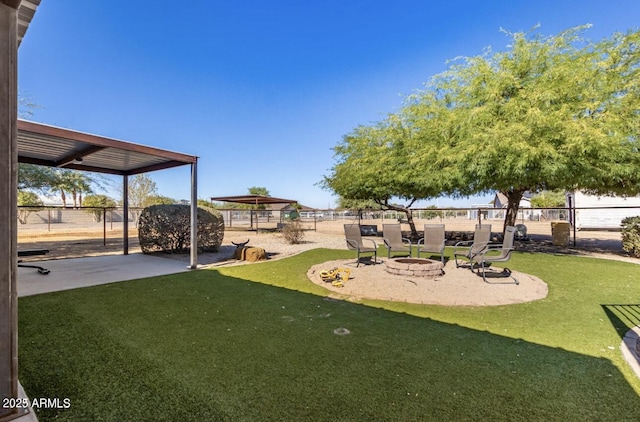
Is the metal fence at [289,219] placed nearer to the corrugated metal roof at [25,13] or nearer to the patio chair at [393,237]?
the patio chair at [393,237]

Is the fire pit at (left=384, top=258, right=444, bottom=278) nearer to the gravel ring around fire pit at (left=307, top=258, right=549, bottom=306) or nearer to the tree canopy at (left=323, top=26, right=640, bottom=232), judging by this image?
the gravel ring around fire pit at (left=307, top=258, right=549, bottom=306)

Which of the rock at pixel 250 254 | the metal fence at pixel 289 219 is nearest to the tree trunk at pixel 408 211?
the metal fence at pixel 289 219

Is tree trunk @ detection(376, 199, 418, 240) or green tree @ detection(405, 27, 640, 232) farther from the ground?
green tree @ detection(405, 27, 640, 232)

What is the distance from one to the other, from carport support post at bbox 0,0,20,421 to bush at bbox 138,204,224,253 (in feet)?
25.4

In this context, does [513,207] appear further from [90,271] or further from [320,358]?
[90,271]

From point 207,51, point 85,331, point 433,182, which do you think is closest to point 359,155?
point 433,182

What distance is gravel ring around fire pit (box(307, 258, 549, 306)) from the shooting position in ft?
14.8

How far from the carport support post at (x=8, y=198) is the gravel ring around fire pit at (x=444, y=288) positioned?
12.3 ft

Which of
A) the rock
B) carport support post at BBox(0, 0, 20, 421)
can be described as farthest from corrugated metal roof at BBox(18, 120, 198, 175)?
carport support post at BBox(0, 0, 20, 421)

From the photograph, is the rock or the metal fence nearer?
the rock

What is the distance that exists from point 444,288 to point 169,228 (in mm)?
8181

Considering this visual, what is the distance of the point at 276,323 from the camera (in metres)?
3.54

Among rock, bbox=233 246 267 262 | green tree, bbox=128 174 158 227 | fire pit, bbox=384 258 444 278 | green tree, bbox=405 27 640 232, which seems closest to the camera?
fire pit, bbox=384 258 444 278

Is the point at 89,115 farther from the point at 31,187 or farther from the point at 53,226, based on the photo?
the point at 53,226
